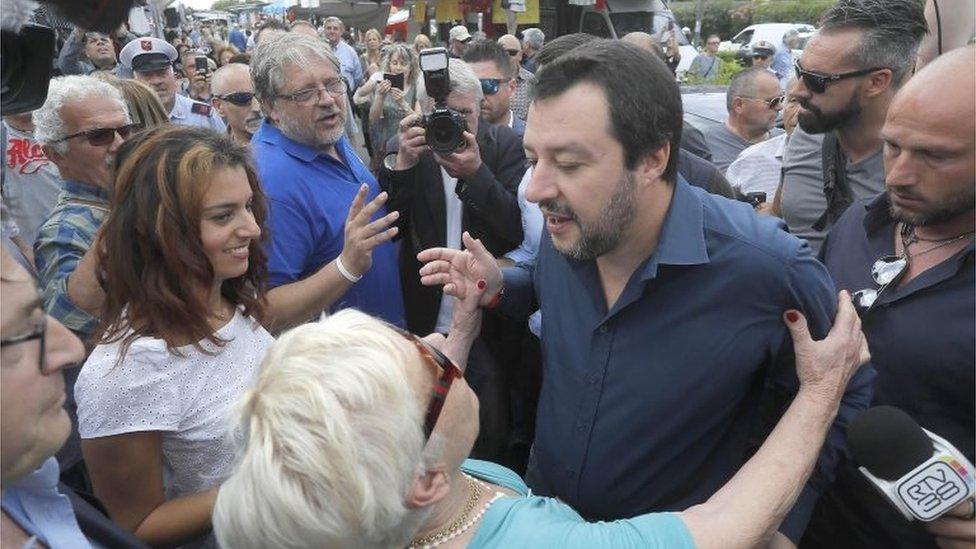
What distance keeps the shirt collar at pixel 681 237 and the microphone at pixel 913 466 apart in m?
0.46

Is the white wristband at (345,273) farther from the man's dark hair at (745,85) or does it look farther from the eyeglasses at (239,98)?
the man's dark hair at (745,85)

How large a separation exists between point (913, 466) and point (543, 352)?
854 millimetres

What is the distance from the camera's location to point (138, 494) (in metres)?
1.64

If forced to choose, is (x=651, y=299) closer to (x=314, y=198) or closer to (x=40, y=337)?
(x=40, y=337)

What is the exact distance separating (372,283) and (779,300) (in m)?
1.56

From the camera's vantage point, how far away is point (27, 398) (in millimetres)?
1095

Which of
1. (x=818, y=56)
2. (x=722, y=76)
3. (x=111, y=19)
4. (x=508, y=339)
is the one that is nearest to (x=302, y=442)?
(x=111, y=19)

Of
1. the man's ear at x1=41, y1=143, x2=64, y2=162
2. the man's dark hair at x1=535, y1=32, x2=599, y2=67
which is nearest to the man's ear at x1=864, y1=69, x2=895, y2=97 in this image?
the man's dark hair at x1=535, y1=32, x2=599, y2=67

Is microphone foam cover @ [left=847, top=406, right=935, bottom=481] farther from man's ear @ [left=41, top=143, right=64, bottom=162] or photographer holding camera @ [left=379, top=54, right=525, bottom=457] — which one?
man's ear @ [left=41, top=143, right=64, bottom=162]

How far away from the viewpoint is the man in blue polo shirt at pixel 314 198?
233 centimetres

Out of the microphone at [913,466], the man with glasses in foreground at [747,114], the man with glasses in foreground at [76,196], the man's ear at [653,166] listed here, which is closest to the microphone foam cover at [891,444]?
the microphone at [913,466]

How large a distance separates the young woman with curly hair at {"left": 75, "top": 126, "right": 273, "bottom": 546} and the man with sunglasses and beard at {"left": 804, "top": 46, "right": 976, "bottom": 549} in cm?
148

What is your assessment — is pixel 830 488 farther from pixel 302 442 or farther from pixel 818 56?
pixel 818 56

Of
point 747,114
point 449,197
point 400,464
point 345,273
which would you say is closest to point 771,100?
point 747,114
